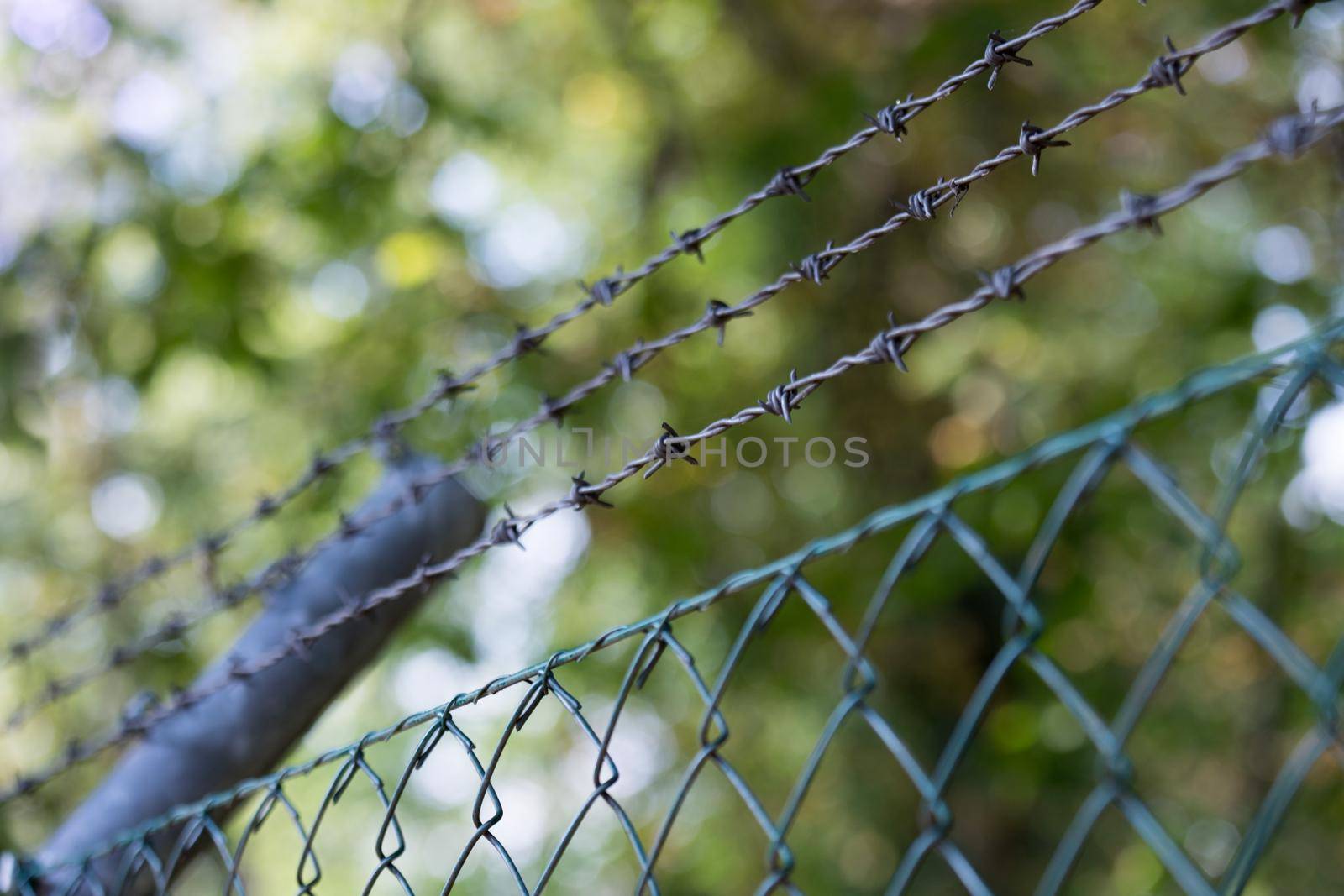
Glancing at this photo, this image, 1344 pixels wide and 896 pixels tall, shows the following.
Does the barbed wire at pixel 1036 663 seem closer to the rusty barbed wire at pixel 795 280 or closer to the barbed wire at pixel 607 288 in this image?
the rusty barbed wire at pixel 795 280

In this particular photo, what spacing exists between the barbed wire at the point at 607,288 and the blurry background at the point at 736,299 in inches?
88.0

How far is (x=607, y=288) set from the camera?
1.46 m

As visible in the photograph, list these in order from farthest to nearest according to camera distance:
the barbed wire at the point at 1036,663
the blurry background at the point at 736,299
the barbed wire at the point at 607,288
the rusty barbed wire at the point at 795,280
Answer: the blurry background at the point at 736,299
the barbed wire at the point at 607,288
the rusty barbed wire at the point at 795,280
the barbed wire at the point at 1036,663

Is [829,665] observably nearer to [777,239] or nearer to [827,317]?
[827,317]

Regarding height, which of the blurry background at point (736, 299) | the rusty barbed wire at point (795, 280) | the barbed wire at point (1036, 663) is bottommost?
the barbed wire at point (1036, 663)

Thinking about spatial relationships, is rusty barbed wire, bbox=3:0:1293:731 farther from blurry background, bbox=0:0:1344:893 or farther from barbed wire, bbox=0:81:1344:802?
blurry background, bbox=0:0:1344:893

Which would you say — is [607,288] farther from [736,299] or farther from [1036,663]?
[736,299]

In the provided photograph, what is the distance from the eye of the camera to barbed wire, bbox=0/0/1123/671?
3.39ft

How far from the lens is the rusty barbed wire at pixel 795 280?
3.05 ft

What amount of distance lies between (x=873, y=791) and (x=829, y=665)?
619 mm

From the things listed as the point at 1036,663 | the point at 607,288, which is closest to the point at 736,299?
the point at 607,288

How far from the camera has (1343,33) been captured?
4.75 m

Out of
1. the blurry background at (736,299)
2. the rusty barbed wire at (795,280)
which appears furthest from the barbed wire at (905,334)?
the blurry background at (736,299)

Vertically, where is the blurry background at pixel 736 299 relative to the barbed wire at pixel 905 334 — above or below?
above
